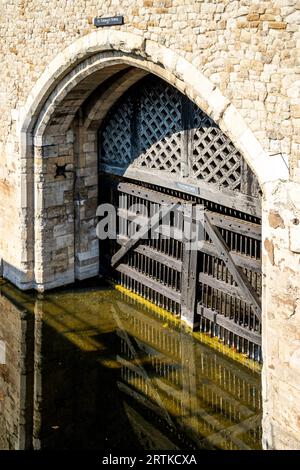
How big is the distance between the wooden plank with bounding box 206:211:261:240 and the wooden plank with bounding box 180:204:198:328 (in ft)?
1.22

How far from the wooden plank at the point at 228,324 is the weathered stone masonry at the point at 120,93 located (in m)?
1.81

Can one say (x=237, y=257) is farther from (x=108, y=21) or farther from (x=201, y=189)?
(x=108, y=21)

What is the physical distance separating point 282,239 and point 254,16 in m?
1.99

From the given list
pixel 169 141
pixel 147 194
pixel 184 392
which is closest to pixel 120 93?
pixel 169 141

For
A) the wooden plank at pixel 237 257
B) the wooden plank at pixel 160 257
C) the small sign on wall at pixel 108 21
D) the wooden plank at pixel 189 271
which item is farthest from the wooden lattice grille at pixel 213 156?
the small sign on wall at pixel 108 21

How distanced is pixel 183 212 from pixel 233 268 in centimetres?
117

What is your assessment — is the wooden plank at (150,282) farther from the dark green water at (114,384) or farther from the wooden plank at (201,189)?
the wooden plank at (201,189)

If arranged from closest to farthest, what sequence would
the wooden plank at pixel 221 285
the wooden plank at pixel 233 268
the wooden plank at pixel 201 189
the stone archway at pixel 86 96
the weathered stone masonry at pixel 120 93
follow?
the weathered stone masonry at pixel 120 93, the stone archway at pixel 86 96, the wooden plank at pixel 201 189, the wooden plank at pixel 233 268, the wooden plank at pixel 221 285

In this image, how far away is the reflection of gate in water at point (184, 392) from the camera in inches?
261

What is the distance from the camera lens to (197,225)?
8578 mm

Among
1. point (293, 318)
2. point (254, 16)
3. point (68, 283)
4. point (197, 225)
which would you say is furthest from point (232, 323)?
point (254, 16)

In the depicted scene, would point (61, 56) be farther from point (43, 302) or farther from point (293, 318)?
point (293, 318)

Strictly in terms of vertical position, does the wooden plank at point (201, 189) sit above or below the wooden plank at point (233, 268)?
above

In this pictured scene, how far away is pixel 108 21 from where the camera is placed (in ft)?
24.5
